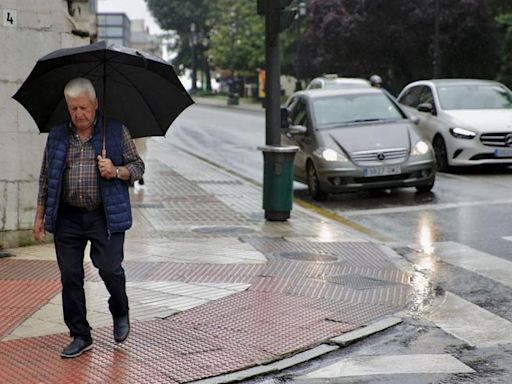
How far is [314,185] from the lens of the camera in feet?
49.6

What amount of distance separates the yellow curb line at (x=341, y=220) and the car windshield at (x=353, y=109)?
1.42 metres

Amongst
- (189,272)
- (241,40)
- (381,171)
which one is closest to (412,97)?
(381,171)

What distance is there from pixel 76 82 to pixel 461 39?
156 ft

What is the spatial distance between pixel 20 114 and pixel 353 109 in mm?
7204

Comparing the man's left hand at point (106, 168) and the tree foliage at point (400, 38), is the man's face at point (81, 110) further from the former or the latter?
the tree foliage at point (400, 38)

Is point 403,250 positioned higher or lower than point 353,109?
lower

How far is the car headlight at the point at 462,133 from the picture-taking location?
17.6m

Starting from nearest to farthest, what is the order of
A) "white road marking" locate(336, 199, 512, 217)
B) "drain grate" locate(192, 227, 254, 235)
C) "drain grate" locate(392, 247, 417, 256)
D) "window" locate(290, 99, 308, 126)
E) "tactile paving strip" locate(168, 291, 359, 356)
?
"tactile paving strip" locate(168, 291, 359, 356) → "drain grate" locate(392, 247, 417, 256) → "drain grate" locate(192, 227, 254, 235) → "white road marking" locate(336, 199, 512, 217) → "window" locate(290, 99, 308, 126)

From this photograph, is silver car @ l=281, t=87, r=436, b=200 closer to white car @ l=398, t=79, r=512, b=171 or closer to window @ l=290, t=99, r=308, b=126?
window @ l=290, t=99, r=308, b=126

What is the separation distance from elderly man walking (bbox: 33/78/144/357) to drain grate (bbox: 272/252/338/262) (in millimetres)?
3802

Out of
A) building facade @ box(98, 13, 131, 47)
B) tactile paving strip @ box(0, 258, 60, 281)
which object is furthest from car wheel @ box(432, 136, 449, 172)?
building facade @ box(98, 13, 131, 47)

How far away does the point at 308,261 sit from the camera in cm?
977

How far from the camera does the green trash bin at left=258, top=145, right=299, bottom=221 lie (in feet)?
40.3

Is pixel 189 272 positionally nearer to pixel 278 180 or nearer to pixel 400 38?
pixel 278 180
